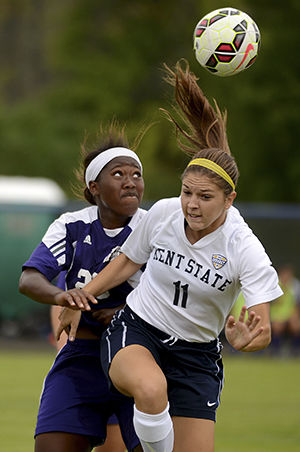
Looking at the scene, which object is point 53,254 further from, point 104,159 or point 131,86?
point 131,86

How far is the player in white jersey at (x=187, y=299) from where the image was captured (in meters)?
4.20

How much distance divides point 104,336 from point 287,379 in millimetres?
9429

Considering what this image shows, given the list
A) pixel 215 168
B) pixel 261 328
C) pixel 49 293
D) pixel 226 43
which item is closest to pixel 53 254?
pixel 49 293

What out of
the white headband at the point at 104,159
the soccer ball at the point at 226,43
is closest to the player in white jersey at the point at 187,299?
the white headband at the point at 104,159

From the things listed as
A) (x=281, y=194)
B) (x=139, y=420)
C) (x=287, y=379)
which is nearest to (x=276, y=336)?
(x=287, y=379)

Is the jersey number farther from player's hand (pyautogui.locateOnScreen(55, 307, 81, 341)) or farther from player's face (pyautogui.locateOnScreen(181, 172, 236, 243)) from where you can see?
player's hand (pyautogui.locateOnScreen(55, 307, 81, 341))

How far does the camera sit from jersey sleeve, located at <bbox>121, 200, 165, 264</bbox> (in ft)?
15.0

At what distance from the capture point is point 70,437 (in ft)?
14.9

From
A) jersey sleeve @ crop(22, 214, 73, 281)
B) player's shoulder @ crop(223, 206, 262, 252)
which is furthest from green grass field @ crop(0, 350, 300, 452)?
player's shoulder @ crop(223, 206, 262, 252)

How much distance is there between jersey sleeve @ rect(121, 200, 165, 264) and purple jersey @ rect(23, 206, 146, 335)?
0.19m

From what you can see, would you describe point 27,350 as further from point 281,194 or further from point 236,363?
point 281,194

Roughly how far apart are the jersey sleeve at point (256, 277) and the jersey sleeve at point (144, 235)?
0.48 metres

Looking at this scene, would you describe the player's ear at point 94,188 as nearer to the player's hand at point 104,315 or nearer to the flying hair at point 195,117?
the flying hair at point 195,117

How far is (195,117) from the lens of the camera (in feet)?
16.4
